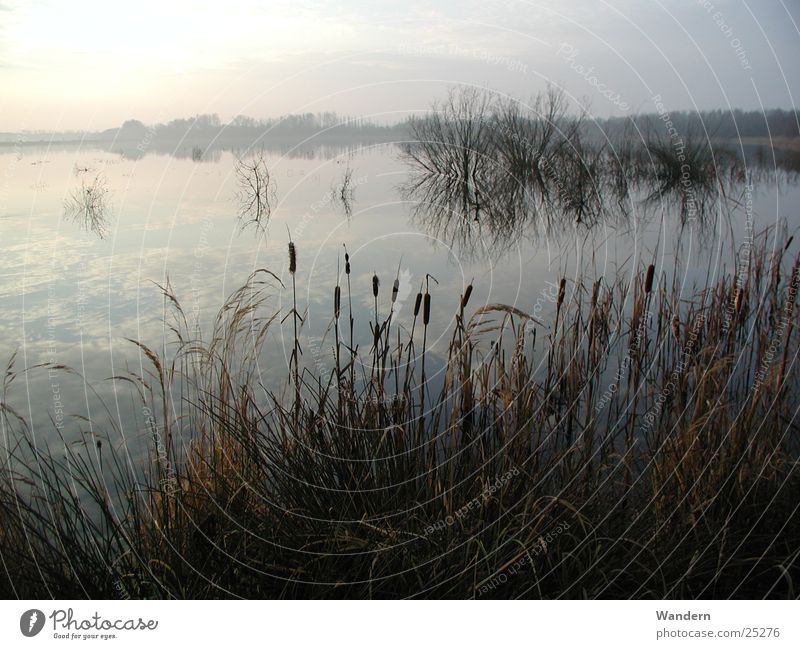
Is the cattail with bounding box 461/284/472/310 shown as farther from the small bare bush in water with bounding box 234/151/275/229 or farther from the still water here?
the small bare bush in water with bounding box 234/151/275/229

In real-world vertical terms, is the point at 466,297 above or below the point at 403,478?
above

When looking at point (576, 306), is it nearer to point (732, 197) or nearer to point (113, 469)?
point (732, 197)

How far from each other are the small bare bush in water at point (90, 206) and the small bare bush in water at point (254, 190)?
1.72ft

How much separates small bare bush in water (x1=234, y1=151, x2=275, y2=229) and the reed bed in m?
0.25

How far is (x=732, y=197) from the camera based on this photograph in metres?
3.18

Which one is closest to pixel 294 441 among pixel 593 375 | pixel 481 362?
pixel 481 362

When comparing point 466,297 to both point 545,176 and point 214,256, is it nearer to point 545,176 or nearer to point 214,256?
point 214,256

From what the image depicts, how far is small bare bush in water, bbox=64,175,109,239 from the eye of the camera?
2.74 m

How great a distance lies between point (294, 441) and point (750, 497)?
1.54 metres

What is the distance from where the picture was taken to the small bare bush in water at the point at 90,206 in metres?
2.74
